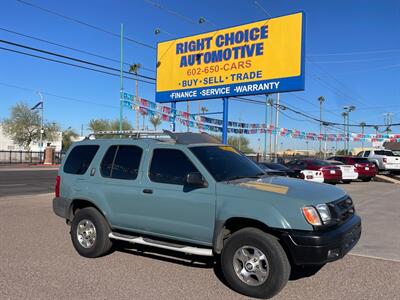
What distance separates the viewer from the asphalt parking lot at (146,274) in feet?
16.2

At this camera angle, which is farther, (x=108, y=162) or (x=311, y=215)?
(x=108, y=162)

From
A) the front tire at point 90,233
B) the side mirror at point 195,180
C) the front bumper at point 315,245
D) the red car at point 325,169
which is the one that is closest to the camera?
the front bumper at point 315,245

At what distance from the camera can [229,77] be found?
17109 millimetres

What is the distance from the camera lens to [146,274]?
222 inches

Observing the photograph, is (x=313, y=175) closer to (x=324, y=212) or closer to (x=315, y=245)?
(x=324, y=212)

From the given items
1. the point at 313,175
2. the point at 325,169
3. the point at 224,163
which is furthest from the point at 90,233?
the point at 325,169

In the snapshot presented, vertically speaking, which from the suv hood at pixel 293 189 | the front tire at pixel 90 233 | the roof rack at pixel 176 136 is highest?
the roof rack at pixel 176 136

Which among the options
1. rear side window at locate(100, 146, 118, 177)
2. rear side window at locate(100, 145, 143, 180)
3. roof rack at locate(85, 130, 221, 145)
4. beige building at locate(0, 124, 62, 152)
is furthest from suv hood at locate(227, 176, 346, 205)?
beige building at locate(0, 124, 62, 152)

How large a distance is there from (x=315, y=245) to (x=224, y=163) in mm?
1817

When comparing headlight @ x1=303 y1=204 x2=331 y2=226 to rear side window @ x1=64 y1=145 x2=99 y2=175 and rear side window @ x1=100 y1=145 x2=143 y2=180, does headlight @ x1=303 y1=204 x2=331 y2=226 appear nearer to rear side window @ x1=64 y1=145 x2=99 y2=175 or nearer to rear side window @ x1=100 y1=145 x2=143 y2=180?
rear side window @ x1=100 y1=145 x2=143 y2=180

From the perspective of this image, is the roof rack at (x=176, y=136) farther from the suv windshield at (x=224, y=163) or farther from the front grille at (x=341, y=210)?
the front grille at (x=341, y=210)

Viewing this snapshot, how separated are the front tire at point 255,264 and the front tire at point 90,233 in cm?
213

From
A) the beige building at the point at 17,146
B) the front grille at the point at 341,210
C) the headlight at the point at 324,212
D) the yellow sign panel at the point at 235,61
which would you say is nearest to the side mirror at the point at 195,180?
the headlight at the point at 324,212

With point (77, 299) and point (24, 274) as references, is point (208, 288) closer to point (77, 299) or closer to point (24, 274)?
point (77, 299)
